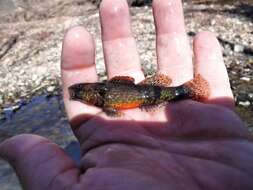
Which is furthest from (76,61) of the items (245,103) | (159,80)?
(245,103)

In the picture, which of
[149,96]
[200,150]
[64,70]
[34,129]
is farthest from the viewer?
[34,129]

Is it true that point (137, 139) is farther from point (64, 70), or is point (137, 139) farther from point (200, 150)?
point (64, 70)

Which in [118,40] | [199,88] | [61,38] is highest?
[118,40]

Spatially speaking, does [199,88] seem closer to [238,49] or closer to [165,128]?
[165,128]

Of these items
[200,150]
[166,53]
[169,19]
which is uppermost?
[169,19]

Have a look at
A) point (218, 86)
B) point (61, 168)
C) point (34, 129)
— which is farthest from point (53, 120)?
point (61, 168)

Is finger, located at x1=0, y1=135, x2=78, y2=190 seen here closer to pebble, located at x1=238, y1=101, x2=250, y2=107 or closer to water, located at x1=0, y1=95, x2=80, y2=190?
water, located at x1=0, y1=95, x2=80, y2=190
